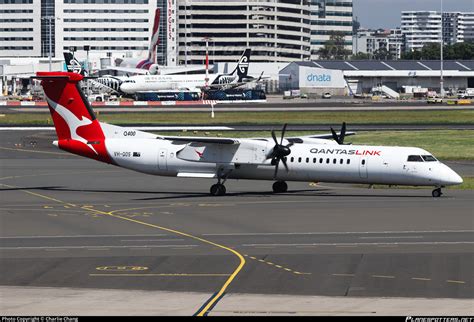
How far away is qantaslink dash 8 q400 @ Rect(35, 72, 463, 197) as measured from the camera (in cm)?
4688

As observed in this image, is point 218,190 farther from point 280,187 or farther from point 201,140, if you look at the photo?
point 280,187

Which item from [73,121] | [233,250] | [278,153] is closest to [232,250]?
[233,250]

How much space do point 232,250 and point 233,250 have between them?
0.11 feet

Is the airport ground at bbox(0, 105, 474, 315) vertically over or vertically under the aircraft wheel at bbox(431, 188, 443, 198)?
under

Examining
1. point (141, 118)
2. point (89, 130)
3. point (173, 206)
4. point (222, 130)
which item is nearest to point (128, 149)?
point (89, 130)

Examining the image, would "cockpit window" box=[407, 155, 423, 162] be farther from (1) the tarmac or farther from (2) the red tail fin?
(2) the red tail fin

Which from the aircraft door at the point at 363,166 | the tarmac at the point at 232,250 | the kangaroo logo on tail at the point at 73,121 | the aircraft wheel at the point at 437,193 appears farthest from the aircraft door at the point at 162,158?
the aircraft wheel at the point at 437,193

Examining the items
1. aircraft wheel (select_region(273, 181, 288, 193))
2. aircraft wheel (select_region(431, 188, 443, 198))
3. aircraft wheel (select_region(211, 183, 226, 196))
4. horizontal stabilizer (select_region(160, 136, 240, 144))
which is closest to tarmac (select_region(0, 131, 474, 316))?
aircraft wheel (select_region(211, 183, 226, 196))

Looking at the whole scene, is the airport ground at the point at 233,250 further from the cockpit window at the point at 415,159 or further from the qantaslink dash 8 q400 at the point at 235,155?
the cockpit window at the point at 415,159

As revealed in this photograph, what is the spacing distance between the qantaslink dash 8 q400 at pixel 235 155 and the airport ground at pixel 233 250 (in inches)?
44.4

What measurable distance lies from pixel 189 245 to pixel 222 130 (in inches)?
2044

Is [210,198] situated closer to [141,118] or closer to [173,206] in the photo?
[173,206]

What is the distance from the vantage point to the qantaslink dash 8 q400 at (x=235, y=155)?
4688 centimetres

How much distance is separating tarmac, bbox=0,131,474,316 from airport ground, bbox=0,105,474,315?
0.05 meters
